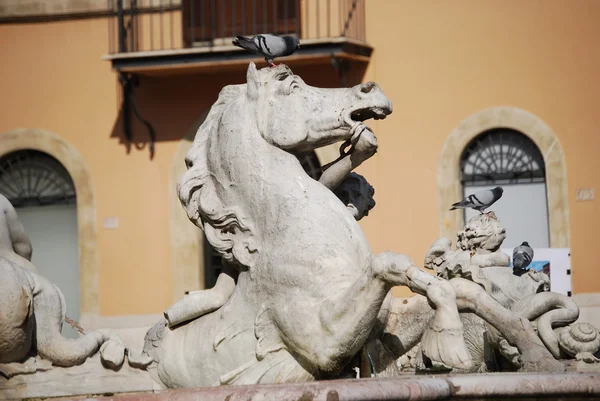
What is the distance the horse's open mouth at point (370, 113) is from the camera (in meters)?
6.00

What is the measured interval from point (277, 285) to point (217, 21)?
1747 centimetres

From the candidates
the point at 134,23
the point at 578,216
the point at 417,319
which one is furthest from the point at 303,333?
the point at 134,23

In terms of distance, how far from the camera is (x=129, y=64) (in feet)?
73.6

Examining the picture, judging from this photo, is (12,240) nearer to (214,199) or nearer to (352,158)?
(214,199)

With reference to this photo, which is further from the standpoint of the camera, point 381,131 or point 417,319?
point 381,131

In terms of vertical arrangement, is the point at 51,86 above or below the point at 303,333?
above

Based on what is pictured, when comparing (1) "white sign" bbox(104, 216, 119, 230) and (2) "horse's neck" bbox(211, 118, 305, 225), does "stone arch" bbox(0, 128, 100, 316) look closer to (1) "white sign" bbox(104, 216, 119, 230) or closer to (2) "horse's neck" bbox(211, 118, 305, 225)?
(1) "white sign" bbox(104, 216, 119, 230)

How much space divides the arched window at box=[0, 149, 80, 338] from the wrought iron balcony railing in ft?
6.31

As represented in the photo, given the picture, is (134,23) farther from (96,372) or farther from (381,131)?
(96,372)

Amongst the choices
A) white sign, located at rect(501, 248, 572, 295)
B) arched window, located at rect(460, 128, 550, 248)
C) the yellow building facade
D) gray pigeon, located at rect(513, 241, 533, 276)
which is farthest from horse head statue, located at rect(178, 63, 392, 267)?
arched window, located at rect(460, 128, 550, 248)

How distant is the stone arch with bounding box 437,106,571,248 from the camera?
2133 centimetres

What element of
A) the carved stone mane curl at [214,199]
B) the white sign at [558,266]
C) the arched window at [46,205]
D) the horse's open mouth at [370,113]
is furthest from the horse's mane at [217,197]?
the arched window at [46,205]

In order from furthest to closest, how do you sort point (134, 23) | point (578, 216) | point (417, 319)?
point (134, 23)
point (578, 216)
point (417, 319)

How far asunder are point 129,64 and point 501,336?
650 inches
